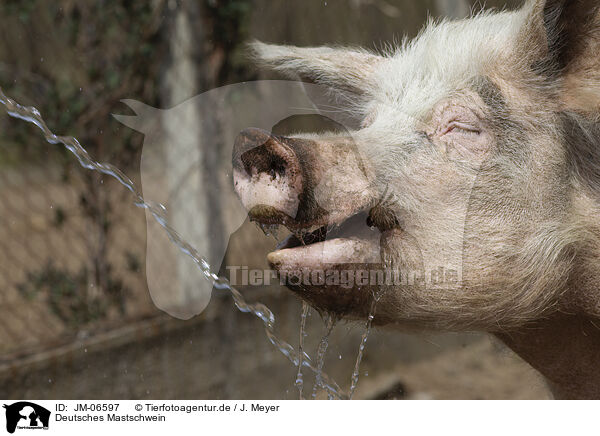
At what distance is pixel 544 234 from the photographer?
71.5 inches

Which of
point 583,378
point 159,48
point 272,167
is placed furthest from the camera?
point 159,48

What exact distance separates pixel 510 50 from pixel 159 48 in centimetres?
205

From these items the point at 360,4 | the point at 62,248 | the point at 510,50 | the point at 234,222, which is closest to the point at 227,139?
the point at 234,222

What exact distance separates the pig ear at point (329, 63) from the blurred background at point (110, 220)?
0.89 meters

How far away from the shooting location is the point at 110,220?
3637mm

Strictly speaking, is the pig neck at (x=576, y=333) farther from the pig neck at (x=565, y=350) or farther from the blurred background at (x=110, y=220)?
the blurred background at (x=110, y=220)

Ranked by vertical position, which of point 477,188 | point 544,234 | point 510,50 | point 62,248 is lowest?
point 62,248

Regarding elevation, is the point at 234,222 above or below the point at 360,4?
below

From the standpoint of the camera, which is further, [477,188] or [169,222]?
[169,222]

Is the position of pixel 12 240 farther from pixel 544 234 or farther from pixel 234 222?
pixel 544 234

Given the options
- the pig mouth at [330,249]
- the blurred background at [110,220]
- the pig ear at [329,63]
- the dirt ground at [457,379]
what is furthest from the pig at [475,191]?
the dirt ground at [457,379]

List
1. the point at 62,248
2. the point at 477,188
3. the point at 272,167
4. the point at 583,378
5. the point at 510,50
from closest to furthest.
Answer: the point at 272,167 < the point at 477,188 < the point at 510,50 < the point at 583,378 < the point at 62,248
